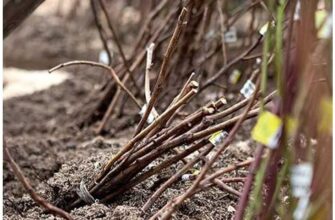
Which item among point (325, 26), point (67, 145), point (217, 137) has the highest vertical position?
point (325, 26)

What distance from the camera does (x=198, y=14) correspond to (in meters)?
3.14

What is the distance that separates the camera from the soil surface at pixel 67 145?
6.22 feet

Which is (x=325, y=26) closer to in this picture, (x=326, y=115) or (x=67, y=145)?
(x=326, y=115)

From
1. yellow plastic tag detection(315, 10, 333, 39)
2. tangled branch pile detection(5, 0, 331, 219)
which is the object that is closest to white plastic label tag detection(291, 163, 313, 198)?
tangled branch pile detection(5, 0, 331, 219)

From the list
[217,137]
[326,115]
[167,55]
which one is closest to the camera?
[326,115]

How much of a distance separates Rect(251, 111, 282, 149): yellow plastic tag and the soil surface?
50 centimetres

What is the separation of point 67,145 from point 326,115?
2181 mm

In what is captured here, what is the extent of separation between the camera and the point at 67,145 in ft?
10.9

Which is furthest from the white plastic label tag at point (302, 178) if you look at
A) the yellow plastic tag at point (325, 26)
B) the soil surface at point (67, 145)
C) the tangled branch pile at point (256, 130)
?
the soil surface at point (67, 145)

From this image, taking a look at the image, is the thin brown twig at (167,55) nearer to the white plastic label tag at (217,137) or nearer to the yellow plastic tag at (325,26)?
the white plastic label tag at (217,137)

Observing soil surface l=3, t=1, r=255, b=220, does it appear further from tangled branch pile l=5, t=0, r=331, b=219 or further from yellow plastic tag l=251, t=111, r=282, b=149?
yellow plastic tag l=251, t=111, r=282, b=149

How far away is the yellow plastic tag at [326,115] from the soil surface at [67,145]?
0.58 meters

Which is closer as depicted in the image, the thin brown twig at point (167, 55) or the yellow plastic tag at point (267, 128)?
the yellow plastic tag at point (267, 128)

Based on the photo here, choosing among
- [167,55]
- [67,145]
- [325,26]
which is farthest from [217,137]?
[67,145]
